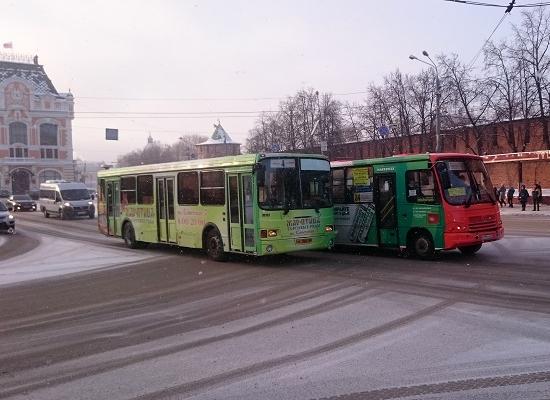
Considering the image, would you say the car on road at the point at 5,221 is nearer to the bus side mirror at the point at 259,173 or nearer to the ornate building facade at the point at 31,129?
the bus side mirror at the point at 259,173

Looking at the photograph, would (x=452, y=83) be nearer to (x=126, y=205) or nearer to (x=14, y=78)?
(x=126, y=205)

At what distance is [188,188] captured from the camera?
51.6 ft

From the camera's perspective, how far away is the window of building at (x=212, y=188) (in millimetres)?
14406

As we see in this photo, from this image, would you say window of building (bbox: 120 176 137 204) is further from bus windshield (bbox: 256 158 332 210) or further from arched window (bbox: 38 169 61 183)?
arched window (bbox: 38 169 61 183)

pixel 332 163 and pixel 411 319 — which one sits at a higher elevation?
pixel 332 163

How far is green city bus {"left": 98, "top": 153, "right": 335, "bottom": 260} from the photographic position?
13414 millimetres

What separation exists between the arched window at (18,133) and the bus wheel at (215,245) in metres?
76.8

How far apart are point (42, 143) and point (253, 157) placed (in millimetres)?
78821

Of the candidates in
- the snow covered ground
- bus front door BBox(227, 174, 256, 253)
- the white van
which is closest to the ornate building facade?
the white van

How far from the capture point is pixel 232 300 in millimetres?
9719

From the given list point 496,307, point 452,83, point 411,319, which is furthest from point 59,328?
point 452,83

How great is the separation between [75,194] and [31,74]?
5622 centimetres

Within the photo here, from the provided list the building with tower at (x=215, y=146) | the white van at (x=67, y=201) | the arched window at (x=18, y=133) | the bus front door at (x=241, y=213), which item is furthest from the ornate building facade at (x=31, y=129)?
the bus front door at (x=241, y=213)

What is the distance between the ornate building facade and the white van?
152 feet
